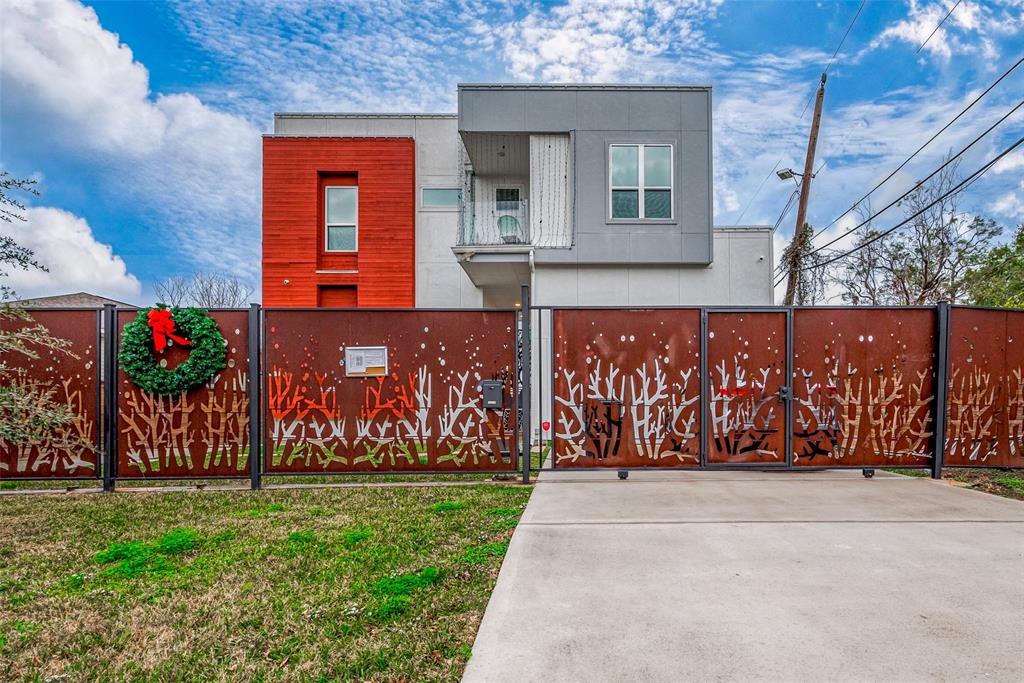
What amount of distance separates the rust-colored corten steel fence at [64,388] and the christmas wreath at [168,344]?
0.50 m

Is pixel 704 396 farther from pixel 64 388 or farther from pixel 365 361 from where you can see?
pixel 64 388

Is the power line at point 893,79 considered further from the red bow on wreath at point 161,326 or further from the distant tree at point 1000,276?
the red bow on wreath at point 161,326

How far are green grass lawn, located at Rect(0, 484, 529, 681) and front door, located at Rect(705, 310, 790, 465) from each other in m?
2.94

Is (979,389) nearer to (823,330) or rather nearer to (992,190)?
(823,330)

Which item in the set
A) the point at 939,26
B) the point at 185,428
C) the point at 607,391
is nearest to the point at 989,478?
the point at 607,391

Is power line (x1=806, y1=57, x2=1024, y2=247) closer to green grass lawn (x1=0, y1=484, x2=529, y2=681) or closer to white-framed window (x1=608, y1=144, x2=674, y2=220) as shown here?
white-framed window (x1=608, y1=144, x2=674, y2=220)

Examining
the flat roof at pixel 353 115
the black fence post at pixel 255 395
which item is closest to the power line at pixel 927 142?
the flat roof at pixel 353 115

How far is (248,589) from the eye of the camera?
346 cm

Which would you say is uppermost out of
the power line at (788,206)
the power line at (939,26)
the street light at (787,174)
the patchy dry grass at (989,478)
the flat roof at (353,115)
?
the power line at (939,26)

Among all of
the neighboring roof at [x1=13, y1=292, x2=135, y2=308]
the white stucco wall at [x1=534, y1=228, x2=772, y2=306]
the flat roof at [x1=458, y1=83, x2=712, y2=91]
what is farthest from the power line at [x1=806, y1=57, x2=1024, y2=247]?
the neighboring roof at [x1=13, y1=292, x2=135, y2=308]

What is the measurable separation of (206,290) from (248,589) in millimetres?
29076

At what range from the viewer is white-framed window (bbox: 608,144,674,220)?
1152 cm

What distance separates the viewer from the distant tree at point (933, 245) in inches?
657

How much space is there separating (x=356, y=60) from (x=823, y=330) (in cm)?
1106
